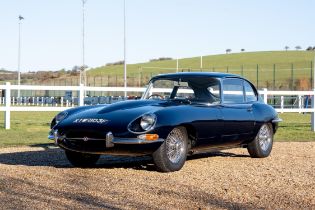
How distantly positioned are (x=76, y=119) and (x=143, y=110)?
0.96m

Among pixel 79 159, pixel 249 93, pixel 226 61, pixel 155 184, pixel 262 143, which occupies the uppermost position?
pixel 226 61

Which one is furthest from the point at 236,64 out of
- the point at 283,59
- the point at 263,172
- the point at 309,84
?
the point at 263,172

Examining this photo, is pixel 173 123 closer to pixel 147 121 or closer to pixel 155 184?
pixel 147 121

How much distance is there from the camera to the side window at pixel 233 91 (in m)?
10.5

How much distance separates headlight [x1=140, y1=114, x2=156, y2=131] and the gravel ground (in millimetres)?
634

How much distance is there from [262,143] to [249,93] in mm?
866

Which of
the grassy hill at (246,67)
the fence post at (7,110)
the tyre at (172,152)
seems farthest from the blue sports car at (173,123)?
the grassy hill at (246,67)

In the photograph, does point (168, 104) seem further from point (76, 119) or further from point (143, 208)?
point (143, 208)

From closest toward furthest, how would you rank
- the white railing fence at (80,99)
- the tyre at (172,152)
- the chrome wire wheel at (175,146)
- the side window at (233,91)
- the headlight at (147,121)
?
the headlight at (147,121), the tyre at (172,152), the chrome wire wheel at (175,146), the side window at (233,91), the white railing fence at (80,99)

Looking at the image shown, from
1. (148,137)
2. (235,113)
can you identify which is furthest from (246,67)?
(148,137)

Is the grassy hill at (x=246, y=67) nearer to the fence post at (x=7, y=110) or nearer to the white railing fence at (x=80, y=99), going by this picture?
the white railing fence at (x=80, y=99)

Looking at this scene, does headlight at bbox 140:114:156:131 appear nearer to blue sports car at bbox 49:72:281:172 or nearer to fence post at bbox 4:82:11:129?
blue sports car at bbox 49:72:281:172

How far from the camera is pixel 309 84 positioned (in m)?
65.6

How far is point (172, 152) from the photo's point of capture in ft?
30.1
